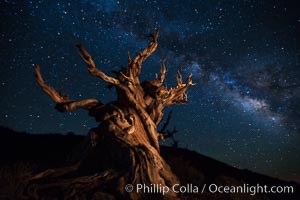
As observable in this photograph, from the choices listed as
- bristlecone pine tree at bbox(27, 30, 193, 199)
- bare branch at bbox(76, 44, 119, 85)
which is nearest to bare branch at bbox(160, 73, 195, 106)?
bristlecone pine tree at bbox(27, 30, 193, 199)

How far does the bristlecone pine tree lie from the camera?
878 cm

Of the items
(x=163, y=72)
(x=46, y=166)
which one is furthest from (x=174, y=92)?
(x=46, y=166)

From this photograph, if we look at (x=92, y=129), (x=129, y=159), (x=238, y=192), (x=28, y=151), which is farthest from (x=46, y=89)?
(x=238, y=192)

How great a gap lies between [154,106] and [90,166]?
3929 millimetres

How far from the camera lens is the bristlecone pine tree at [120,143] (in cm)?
878

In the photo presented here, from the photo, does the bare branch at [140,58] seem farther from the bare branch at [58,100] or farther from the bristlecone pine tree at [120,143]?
the bare branch at [58,100]

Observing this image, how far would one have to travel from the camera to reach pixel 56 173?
31.9ft

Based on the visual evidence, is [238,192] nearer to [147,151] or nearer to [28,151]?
[147,151]

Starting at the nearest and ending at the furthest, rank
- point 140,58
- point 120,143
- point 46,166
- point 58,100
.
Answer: point 120,143 < point 58,100 < point 46,166 < point 140,58

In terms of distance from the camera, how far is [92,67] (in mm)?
11055

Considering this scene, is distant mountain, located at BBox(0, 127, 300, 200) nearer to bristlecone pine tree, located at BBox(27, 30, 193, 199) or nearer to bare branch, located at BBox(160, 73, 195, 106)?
bristlecone pine tree, located at BBox(27, 30, 193, 199)

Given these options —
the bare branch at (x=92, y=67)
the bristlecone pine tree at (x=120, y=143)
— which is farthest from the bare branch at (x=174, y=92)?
the bare branch at (x=92, y=67)

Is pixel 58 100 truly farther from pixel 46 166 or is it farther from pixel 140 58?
pixel 140 58

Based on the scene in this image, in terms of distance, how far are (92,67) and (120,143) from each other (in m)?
3.40
